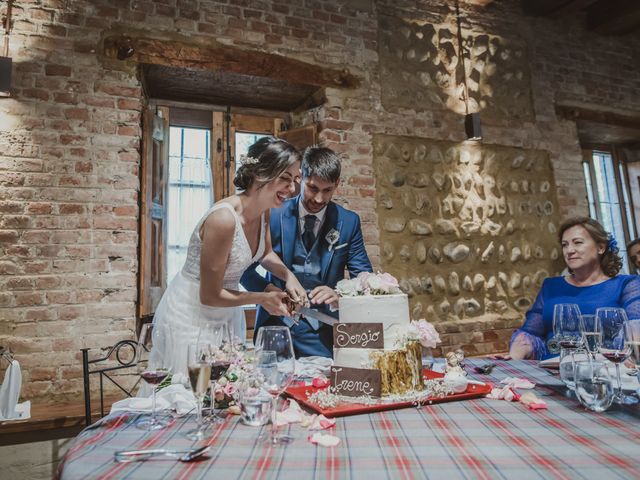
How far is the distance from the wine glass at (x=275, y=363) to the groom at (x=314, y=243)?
103 cm

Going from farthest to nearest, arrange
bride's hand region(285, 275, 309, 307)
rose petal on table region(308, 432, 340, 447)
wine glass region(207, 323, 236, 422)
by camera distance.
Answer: bride's hand region(285, 275, 309, 307), wine glass region(207, 323, 236, 422), rose petal on table region(308, 432, 340, 447)

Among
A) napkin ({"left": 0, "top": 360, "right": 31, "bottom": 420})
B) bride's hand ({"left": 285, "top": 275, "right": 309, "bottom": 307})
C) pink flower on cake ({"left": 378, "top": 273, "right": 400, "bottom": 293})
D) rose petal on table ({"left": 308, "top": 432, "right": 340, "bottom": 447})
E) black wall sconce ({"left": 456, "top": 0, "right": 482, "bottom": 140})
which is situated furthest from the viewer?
black wall sconce ({"left": 456, "top": 0, "right": 482, "bottom": 140})

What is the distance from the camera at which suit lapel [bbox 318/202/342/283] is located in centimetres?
231

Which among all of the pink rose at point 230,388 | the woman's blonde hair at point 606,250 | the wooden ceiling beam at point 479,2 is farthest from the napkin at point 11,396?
the wooden ceiling beam at point 479,2

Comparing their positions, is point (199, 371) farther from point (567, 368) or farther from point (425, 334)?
point (567, 368)

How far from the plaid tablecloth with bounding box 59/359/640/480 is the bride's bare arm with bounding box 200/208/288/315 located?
1.98 feet

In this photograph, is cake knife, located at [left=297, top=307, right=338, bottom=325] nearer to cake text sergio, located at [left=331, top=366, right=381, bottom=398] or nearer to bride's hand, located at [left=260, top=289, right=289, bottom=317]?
bride's hand, located at [left=260, top=289, right=289, bottom=317]

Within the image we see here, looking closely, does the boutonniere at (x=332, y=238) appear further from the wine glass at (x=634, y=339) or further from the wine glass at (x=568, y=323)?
the wine glass at (x=634, y=339)

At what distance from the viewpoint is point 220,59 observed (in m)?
3.25

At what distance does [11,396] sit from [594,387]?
104 inches

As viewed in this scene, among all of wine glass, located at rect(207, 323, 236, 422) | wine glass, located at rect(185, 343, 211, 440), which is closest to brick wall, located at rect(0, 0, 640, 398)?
wine glass, located at rect(207, 323, 236, 422)

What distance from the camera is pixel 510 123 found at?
420 cm

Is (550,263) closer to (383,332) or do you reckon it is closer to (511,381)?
(511,381)

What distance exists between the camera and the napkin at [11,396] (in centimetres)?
228
